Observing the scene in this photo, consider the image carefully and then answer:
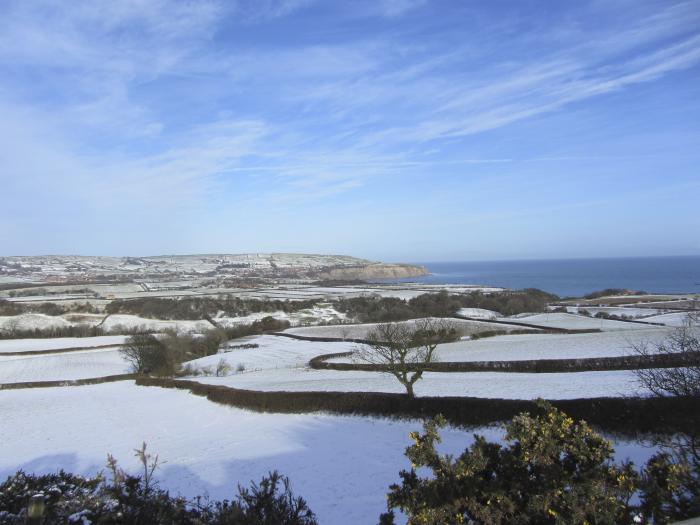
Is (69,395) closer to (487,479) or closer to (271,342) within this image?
(271,342)

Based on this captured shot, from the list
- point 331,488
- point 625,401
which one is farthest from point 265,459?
point 625,401

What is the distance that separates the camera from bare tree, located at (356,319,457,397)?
23.4 meters

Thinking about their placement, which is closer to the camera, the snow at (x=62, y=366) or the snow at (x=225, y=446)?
the snow at (x=225, y=446)

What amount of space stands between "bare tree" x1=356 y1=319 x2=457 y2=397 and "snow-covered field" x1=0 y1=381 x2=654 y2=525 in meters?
3.22

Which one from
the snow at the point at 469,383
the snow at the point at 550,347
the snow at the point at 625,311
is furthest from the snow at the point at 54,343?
the snow at the point at 625,311

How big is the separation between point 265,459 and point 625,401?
40.3 feet

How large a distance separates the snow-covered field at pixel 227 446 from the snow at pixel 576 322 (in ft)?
114

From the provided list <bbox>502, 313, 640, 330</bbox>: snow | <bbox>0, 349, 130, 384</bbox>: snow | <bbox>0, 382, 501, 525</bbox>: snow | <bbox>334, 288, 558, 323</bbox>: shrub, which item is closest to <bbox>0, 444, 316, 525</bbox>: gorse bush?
<bbox>0, 382, 501, 525</bbox>: snow

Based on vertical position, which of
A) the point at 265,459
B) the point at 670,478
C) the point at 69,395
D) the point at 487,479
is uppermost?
the point at 670,478

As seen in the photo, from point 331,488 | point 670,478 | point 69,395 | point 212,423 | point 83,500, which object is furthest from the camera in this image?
point 69,395

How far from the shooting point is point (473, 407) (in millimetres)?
18875

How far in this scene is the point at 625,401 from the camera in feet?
52.4

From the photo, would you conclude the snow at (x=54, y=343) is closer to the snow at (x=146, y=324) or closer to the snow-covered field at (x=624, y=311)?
the snow at (x=146, y=324)

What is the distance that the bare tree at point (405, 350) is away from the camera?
2343cm
